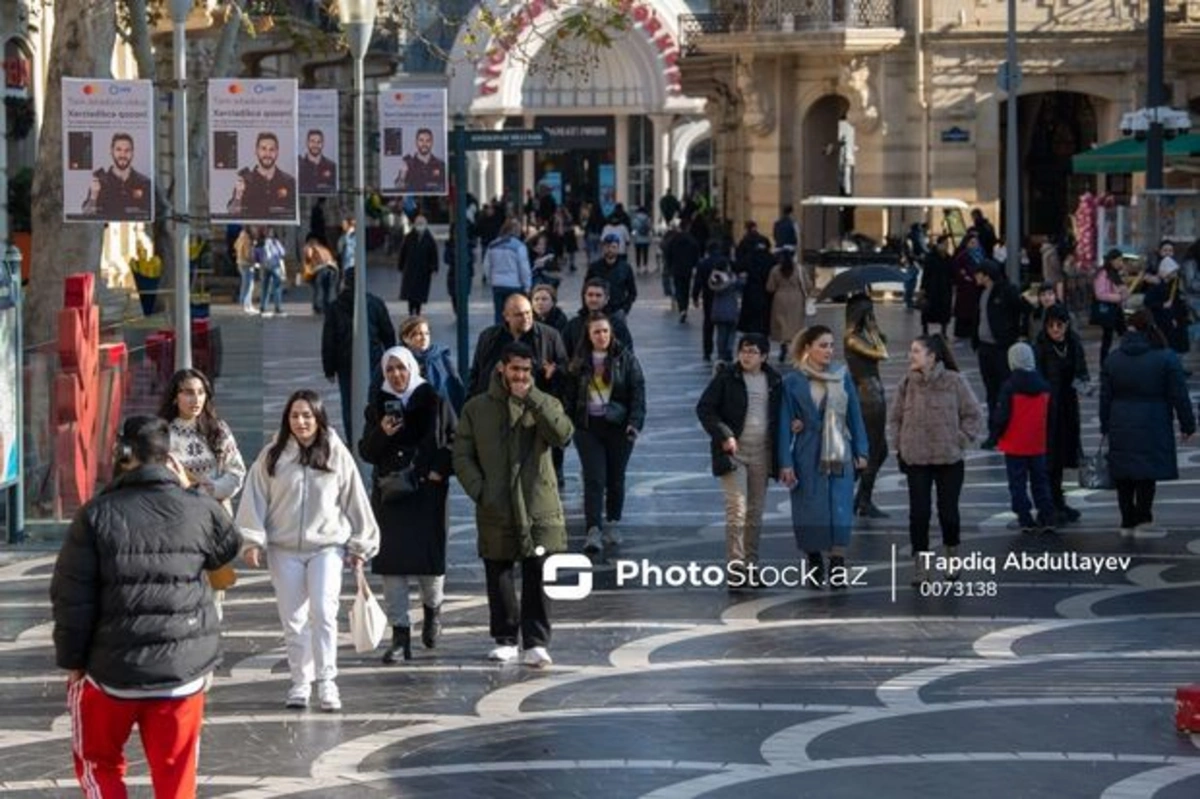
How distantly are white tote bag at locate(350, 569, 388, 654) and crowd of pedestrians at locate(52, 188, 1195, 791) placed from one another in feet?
1.11

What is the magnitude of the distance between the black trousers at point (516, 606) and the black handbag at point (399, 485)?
1.74 ft

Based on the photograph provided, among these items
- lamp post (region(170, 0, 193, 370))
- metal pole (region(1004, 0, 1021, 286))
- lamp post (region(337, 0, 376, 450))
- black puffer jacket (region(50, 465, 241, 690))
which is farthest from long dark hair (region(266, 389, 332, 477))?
metal pole (region(1004, 0, 1021, 286))

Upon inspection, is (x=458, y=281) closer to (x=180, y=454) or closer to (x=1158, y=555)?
(x=1158, y=555)

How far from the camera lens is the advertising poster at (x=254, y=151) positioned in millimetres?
18953

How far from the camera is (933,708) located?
526 inches

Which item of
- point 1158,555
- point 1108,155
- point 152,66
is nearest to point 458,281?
point 152,66

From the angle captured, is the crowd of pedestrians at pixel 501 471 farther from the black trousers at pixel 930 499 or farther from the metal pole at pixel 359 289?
the metal pole at pixel 359 289

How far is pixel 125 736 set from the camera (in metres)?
9.88

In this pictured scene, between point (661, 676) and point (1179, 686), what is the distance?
98.3 inches

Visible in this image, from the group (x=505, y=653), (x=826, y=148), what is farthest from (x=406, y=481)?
(x=826, y=148)

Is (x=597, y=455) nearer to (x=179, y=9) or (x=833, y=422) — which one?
(x=833, y=422)

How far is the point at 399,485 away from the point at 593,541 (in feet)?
13.8

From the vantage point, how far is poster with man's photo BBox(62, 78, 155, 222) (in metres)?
18.3

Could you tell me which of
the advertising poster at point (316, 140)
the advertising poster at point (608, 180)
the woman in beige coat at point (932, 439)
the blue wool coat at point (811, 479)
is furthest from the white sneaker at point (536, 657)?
the advertising poster at point (608, 180)
